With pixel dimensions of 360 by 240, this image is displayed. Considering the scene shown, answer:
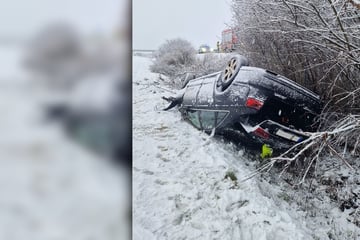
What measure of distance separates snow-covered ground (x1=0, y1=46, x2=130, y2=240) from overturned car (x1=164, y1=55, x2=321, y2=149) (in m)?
1.09

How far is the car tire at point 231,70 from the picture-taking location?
67.2 inches

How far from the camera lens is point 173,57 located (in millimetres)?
1604

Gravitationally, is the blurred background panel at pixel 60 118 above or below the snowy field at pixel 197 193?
above

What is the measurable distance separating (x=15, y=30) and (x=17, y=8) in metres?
0.05

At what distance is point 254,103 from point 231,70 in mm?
221

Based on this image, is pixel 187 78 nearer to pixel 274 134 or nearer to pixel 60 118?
pixel 274 134

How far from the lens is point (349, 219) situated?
165 centimetres

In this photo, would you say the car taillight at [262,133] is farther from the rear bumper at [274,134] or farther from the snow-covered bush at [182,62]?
the snow-covered bush at [182,62]

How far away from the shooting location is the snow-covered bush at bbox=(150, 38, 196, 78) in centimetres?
158

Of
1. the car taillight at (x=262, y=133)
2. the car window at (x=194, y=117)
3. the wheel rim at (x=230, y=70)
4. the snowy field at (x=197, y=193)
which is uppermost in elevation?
the wheel rim at (x=230, y=70)

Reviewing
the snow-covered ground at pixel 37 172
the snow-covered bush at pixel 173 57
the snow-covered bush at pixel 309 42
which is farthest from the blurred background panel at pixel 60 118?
the snow-covered bush at pixel 309 42

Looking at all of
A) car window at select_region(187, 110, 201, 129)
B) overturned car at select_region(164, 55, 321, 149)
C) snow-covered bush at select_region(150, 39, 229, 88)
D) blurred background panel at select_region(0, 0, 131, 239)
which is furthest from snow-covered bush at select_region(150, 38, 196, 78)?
blurred background panel at select_region(0, 0, 131, 239)

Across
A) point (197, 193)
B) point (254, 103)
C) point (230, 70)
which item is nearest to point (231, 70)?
point (230, 70)

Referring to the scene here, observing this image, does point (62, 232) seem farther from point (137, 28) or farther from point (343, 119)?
Answer: point (343, 119)
